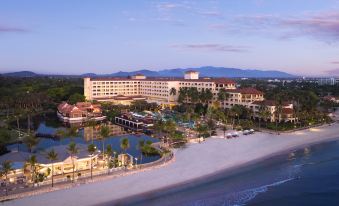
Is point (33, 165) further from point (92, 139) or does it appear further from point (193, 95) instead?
point (193, 95)

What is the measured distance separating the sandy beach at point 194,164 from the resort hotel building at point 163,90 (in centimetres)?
1492

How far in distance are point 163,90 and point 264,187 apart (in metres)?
70.2

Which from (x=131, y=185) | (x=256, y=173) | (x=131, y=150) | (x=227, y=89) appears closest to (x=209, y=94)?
(x=227, y=89)

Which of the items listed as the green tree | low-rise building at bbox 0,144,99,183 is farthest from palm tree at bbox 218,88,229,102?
low-rise building at bbox 0,144,99,183

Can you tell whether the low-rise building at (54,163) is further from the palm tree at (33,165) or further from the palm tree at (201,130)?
the palm tree at (201,130)

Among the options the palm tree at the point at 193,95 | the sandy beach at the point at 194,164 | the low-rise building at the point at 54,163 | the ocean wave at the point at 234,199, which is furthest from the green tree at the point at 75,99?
the ocean wave at the point at 234,199

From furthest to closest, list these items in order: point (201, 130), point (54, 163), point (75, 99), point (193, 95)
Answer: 1. point (75, 99)
2. point (193, 95)
3. point (201, 130)
4. point (54, 163)

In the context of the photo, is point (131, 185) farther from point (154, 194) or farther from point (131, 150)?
point (131, 150)

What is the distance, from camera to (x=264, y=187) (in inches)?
1367

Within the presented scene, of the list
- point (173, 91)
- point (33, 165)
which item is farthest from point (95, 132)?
point (173, 91)

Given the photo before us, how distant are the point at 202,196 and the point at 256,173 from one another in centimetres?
997

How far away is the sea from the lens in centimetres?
3072

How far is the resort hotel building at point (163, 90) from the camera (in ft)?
263

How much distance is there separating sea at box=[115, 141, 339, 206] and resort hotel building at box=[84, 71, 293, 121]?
29.1 meters
